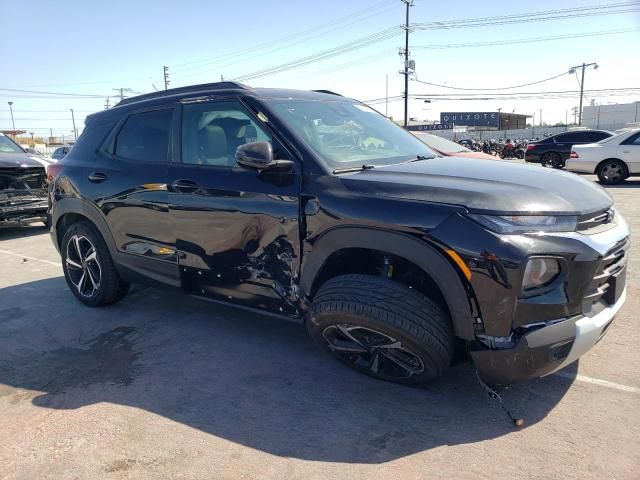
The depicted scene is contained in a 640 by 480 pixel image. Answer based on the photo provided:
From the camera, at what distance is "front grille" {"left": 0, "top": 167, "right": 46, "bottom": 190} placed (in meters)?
8.41

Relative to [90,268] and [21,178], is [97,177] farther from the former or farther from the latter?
[21,178]

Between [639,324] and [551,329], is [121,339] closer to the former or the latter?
[551,329]

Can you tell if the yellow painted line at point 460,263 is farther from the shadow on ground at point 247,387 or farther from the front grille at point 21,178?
the front grille at point 21,178

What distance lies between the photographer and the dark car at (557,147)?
17794mm

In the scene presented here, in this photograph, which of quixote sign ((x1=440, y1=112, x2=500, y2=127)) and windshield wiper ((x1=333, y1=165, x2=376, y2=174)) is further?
quixote sign ((x1=440, y1=112, x2=500, y2=127))

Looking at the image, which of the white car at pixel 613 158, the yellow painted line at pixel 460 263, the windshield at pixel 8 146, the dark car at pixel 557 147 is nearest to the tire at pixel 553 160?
the dark car at pixel 557 147

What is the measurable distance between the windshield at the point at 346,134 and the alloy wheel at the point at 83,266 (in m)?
2.41

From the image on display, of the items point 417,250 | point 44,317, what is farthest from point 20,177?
point 417,250

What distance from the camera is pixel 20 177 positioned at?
8594mm

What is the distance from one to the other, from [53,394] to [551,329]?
9.83ft

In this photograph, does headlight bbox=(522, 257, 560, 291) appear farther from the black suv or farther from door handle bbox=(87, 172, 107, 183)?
door handle bbox=(87, 172, 107, 183)

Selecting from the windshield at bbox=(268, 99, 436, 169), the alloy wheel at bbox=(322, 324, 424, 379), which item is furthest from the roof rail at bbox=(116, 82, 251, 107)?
the alloy wheel at bbox=(322, 324, 424, 379)

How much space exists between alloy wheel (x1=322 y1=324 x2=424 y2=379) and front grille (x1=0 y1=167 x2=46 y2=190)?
7669 millimetres

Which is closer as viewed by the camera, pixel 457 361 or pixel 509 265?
pixel 509 265
